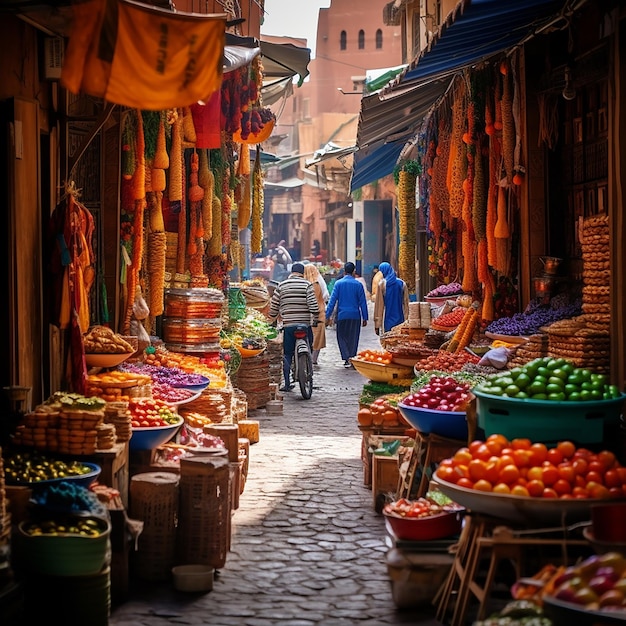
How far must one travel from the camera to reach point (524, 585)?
14.9 feet

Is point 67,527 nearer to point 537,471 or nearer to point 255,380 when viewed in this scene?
point 537,471

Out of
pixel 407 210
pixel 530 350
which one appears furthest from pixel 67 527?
pixel 407 210

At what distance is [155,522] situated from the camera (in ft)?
22.0

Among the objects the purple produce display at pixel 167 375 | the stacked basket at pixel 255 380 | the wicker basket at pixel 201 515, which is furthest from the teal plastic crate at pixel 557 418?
the stacked basket at pixel 255 380

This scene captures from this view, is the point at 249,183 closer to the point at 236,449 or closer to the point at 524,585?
the point at 236,449

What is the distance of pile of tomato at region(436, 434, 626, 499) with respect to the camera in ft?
17.6

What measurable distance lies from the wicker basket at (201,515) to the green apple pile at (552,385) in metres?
1.83

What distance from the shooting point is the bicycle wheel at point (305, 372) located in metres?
15.3

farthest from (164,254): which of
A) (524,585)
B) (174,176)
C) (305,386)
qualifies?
(524,585)

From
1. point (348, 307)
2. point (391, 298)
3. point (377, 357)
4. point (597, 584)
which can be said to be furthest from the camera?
point (391, 298)

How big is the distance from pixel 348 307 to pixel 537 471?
1318 centimetres

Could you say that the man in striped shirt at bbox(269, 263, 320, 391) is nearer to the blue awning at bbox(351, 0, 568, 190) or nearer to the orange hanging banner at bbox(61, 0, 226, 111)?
the blue awning at bbox(351, 0, 568, 190)

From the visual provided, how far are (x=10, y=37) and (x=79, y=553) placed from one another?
358cm

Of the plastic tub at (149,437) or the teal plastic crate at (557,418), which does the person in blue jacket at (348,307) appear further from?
the teal plastic crate at (557,418)
